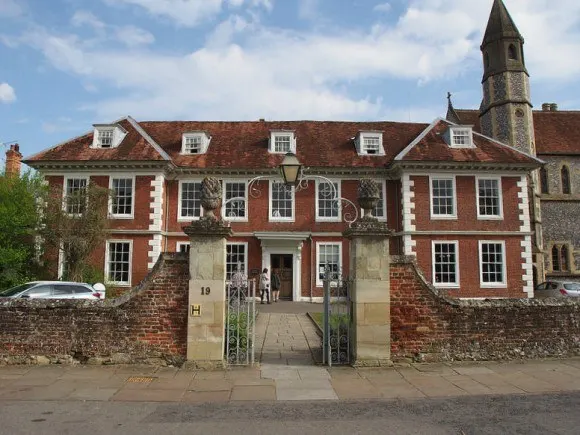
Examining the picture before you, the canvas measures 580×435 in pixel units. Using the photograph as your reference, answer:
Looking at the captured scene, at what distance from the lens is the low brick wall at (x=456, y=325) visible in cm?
902

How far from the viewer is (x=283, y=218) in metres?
23.3

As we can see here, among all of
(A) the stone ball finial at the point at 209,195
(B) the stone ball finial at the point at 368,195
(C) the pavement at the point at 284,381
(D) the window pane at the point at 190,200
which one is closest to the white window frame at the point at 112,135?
(D) the window pane at the point at 190,200

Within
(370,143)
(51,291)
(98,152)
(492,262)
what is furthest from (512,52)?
(51,291)

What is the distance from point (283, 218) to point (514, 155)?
12.3m

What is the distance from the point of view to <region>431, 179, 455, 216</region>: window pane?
2286 centimetres

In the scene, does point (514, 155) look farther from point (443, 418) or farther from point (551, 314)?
point (443, 418)

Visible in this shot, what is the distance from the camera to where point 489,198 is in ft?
75.8

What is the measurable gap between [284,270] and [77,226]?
9.93 m

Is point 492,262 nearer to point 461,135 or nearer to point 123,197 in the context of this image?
point 461,135

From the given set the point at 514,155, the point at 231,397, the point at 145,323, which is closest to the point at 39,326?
the point at 145,323

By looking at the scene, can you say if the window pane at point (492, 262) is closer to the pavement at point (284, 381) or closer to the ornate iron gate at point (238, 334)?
the pavement at point (284, 381)

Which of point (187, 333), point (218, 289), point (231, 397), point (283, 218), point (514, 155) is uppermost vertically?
point (514, 155)

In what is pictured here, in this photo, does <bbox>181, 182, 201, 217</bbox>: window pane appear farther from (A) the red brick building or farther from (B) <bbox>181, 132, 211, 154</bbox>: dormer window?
(B) <bbox>181, 132, 211, 154</bbox>: dormer window

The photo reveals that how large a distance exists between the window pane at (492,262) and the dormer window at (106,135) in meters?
19.5
